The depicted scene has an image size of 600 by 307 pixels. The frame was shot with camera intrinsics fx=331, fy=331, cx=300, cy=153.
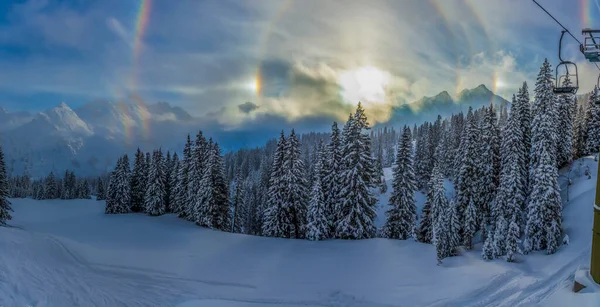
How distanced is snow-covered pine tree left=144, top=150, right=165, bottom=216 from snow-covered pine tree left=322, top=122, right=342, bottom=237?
32.1 meters

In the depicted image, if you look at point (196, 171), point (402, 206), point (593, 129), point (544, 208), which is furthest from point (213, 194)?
point (593, 129)

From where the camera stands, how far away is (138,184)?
217 feet

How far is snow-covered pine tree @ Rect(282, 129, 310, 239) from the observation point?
40.0m

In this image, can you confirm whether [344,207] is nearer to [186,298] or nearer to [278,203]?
[278,203]

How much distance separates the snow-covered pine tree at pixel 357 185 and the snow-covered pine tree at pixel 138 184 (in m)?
46.1

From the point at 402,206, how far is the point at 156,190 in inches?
1621

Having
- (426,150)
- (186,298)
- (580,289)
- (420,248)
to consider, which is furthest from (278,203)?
(426,150)

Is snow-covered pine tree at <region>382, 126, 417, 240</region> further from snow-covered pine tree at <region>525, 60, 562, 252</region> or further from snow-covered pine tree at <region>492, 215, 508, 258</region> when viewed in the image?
snow-covered pine tree at <region>525, 60, 562, 252</region>

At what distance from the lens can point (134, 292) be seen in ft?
58.4

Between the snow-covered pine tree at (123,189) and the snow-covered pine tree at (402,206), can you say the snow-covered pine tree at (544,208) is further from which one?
the snow-covered pine tree at (123,189)

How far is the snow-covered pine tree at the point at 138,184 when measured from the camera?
65.6m

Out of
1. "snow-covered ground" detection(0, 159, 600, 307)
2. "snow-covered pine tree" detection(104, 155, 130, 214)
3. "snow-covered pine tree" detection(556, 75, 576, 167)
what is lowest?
"snow-covered ground" detection(0, 159, 600, 307)

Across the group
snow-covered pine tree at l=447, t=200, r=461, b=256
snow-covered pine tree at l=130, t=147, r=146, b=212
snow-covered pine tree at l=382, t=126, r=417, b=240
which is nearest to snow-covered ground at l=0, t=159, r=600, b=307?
snow-covered pine tree at l=447, t=200, r=461, b=256

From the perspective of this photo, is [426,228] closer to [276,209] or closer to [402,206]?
[402,206]
